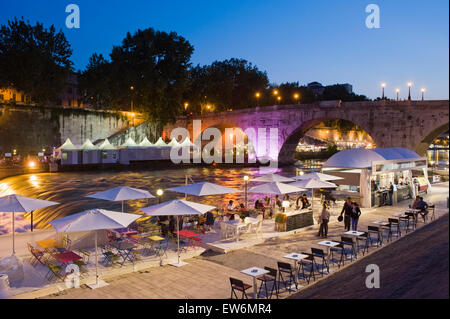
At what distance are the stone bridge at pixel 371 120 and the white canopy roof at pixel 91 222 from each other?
82.4 feet

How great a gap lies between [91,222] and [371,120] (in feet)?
138

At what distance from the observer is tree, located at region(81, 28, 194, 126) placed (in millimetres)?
69562

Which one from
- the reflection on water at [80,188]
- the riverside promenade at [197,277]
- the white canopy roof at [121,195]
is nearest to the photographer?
the riverside promenade at [197,277]

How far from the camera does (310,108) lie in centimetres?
5534

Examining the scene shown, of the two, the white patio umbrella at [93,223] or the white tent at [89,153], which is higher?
the white tent at [89,153]

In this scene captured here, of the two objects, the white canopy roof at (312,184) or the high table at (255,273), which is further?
the white canopy roof at (312,184)

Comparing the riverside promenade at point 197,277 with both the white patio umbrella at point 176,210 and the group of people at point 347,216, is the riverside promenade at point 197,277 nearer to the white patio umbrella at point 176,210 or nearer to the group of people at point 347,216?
the group of people at point 347,216

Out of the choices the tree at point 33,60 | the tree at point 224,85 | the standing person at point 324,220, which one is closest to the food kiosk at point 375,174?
the standing person at point 324,220

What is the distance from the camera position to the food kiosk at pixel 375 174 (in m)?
21.8

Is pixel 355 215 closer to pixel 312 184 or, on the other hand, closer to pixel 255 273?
pixel 312 184

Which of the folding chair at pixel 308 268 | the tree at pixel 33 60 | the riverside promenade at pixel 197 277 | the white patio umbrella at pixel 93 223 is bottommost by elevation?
the riverside promenade at pixel 197 277

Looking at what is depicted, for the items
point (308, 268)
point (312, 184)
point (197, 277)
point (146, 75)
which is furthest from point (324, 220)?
point (146, 75)

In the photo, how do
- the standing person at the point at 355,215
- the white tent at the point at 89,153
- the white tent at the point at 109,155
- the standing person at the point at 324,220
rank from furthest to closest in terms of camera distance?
the white tent at the point at 109,155 → the white tent at the point at 89,153 → the standing person at the point at 355,215 → the standing person at the point at 324,220
